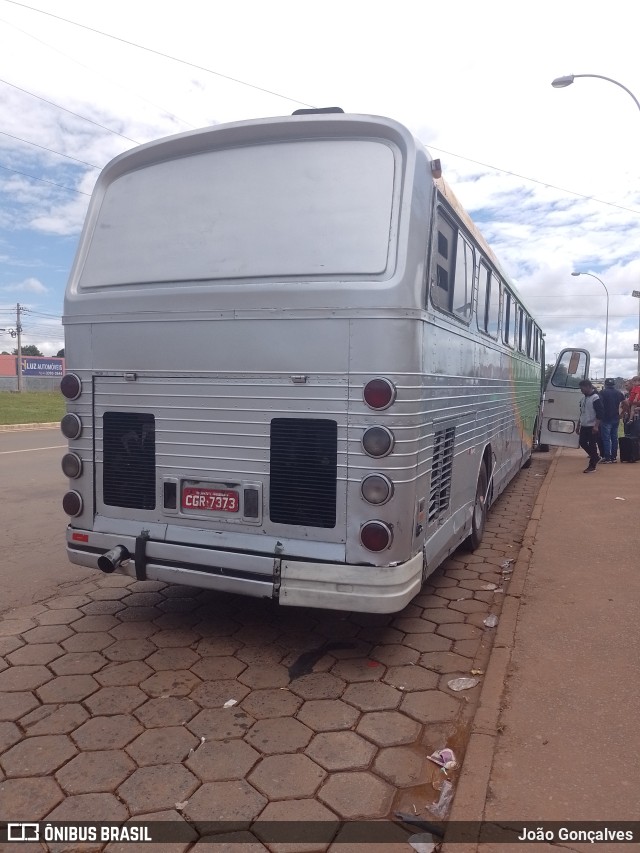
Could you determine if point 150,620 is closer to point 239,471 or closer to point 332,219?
point 239,471

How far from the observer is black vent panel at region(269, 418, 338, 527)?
368 centimetres

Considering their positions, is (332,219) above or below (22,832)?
above

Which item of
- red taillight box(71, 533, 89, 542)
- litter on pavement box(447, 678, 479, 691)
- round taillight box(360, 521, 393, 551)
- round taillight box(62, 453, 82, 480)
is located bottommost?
litter on pavement box(447, 678, 479, 691)

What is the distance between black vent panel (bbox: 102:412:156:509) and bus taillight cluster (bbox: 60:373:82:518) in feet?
0.71

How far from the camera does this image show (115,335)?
13.7ft

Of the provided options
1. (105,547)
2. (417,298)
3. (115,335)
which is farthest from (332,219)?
(105,547)

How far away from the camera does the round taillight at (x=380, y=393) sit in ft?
11.5

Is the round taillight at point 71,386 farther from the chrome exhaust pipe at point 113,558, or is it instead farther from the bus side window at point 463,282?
the bus side window at point 463,282

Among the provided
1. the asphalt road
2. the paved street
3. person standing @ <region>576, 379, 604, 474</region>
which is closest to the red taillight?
the paved street

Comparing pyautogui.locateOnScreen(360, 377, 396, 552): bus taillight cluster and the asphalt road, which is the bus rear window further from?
the asphalt road

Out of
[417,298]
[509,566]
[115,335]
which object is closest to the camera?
[417,298]

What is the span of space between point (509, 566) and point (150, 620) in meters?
3.42

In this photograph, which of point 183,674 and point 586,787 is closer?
point 586,787

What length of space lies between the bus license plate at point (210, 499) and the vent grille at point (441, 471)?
1.26 m
